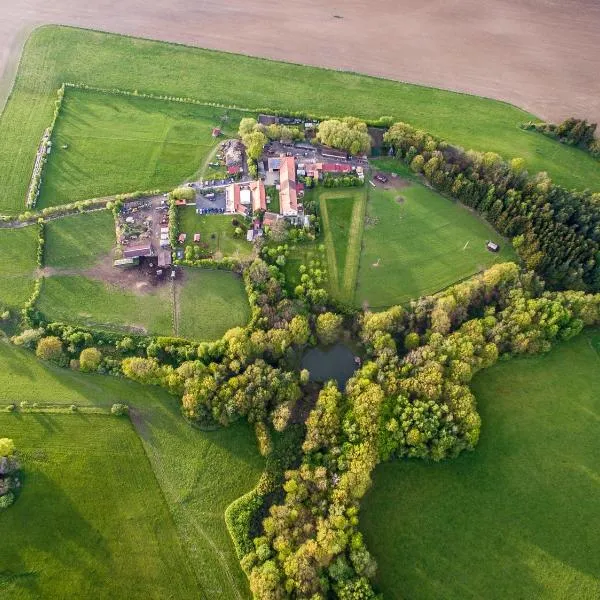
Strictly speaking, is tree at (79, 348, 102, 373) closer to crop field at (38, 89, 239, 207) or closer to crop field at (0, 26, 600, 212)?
crop field at (38, 89, 239, 207)

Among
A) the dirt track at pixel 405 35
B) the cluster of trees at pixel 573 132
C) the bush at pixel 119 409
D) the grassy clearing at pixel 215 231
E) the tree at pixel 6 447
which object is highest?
the dirt track at pixel 405 35

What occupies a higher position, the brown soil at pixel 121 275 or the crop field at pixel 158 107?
the crop field at pixel 158 107

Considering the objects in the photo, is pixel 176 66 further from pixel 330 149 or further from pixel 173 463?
pixel 173 463

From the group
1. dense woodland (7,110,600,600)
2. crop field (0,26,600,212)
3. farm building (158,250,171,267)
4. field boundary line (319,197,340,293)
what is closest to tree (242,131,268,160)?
crop field (0,26,600,212)

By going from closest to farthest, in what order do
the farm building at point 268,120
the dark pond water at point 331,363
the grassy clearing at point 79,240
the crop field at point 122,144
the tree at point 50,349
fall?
1. the tree at point 50,349
2. the dark pond water at point 331,363
3. the grassy clearing at point 79,240
4. the crop field at point 122,144
5. the farm building at point 268,120

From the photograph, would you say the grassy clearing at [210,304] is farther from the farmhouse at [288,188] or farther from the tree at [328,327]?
the farmhouse at [288,188]

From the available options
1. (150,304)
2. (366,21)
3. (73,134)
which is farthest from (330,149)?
(73,134)

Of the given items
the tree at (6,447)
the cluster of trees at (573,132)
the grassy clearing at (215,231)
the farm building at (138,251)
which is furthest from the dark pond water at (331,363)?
the cluster of trees at (573,132)
